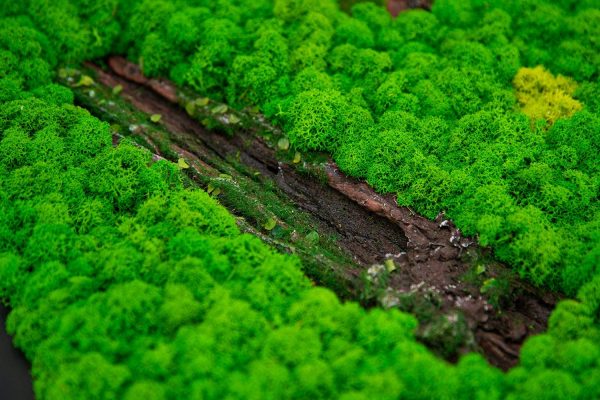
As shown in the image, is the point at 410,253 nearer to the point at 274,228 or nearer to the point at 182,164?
the point at 274,228

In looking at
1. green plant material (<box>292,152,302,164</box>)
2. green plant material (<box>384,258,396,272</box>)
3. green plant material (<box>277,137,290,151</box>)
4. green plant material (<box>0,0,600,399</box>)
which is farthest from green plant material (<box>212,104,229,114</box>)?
green plant material (<box>384,258,396,272</box>)

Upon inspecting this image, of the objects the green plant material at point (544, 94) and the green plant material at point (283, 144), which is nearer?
the green plant material at point (544, 94)

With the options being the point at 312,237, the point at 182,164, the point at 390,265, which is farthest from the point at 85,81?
the point at 390,265

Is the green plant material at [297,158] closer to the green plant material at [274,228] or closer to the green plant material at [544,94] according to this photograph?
the green plant material at [274,228]

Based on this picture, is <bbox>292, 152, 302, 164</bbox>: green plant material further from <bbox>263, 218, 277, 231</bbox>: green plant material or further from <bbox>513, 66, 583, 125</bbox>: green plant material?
<bbox>513, 66, 583, 125</bbox>: green plant material

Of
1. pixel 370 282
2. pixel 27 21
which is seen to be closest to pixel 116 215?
pixel 370 282

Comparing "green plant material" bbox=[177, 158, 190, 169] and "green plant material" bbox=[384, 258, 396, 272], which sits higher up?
"green plant material" bbox=[384, 258, 396, 272]

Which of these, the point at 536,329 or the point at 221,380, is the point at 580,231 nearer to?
the point at 536,329

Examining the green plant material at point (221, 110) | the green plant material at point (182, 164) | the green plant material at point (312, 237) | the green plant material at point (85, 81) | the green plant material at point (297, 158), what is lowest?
the green plant material at point (85, 81)

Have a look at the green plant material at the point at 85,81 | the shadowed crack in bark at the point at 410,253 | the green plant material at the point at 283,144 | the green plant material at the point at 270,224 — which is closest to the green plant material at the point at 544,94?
the shadowed crack in bark at the point at 410,253
